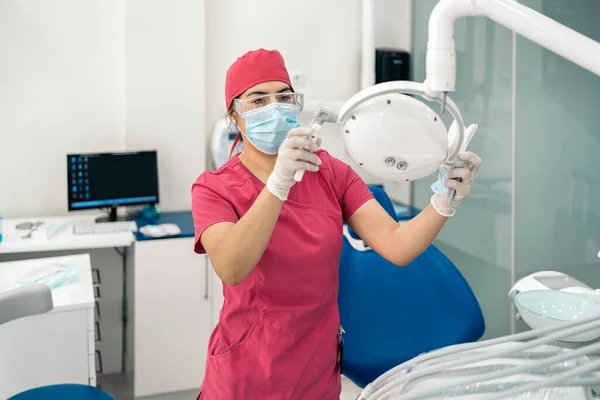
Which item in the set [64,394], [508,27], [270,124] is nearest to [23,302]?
[64,394]

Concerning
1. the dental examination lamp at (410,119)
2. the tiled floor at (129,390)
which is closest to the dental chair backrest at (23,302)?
the dental examination lamp at (410,119)

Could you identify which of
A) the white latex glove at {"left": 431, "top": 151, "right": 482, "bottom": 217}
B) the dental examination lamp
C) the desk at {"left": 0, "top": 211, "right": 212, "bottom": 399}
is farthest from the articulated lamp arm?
the desk at {"left": 0, "top": 211, "right": 212, "bottom": 399}

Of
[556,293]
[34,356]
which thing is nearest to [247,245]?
[556,293]

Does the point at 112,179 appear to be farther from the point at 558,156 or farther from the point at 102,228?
the point at 558,156

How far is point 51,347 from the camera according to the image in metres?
2.10

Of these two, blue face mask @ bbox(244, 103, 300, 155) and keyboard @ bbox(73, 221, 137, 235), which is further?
keyboard @ bbox(73, 221, 137, 235)

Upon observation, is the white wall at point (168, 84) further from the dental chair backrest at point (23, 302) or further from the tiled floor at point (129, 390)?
the dental chair backrest at point (23, 302)

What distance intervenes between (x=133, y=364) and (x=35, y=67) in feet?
5.10

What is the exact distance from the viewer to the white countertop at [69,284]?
2107 mm

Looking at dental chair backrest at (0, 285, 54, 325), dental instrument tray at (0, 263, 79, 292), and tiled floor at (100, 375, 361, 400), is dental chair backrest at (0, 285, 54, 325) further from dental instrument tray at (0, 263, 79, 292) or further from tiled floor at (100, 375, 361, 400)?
tiled floor at (100, 375, 361, 400)

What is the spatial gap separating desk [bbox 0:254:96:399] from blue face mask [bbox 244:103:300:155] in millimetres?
1091

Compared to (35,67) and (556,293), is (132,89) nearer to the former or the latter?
(35,67)

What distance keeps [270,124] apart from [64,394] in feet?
3.19

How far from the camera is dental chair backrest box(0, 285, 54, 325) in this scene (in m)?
1.37
